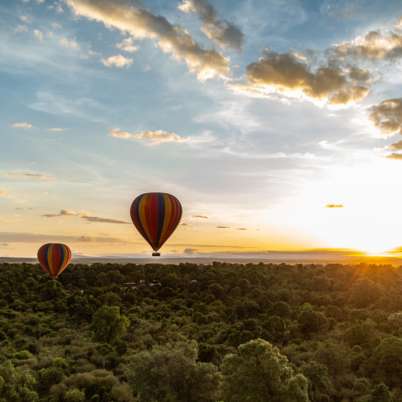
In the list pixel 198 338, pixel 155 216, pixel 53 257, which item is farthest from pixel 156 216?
pixel 53 257

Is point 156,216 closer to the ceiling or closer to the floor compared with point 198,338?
closer to the ceiling

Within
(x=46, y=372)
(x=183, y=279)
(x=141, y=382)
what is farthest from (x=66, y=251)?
(x=141, y=382)

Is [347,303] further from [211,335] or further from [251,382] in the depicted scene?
[251,382]

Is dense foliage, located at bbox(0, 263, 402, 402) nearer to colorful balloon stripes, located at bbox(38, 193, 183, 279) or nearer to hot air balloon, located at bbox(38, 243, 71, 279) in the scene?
hot air balloon, located at bbox(38, 243, 71, 279)

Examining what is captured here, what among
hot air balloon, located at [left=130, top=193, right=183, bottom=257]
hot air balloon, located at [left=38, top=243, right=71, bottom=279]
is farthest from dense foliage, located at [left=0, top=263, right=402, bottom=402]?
hot air balloon, located at [left=130, top=193, right=183, bottom=257]

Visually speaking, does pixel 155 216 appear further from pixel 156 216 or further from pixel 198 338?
pixel 198 338

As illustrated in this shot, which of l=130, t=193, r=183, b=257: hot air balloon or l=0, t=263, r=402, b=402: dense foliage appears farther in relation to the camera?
l=130, t=193, r=183, b=257: hot air balloon
